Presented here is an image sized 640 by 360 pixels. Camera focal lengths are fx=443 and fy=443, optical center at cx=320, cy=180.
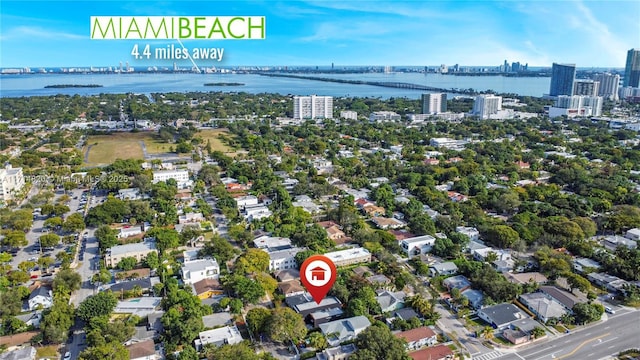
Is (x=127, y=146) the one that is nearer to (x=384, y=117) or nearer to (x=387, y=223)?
(x=387, y=223)

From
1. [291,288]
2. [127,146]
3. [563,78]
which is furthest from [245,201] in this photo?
[563,78]

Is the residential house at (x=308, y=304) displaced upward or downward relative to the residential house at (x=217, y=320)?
upward

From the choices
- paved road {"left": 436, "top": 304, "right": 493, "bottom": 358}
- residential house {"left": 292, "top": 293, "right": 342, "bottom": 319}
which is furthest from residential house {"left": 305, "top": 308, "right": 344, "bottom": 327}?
paved road {"left": 436, "top": 304, "right": 493, "bottom": 358}

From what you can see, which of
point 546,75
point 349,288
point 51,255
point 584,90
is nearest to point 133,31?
point 51,255

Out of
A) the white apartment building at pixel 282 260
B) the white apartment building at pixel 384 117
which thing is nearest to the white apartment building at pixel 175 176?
the white apartment building at pixel 282 260

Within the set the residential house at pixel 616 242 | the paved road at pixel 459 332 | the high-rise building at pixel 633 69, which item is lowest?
the paved road at pixel 459 332

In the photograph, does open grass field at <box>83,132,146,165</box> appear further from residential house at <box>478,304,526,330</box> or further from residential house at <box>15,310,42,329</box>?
residential house at <box>478,304,526,330</box>

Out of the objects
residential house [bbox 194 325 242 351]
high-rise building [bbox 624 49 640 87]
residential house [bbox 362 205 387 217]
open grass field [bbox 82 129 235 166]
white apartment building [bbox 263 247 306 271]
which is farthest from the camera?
high-rise building [bbox 624 49 640 87]

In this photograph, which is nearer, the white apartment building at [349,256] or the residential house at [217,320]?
the residential house at [217,320]

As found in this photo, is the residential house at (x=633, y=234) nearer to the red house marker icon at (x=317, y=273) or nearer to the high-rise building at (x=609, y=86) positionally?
the red house marker icon at (x=317, y=273)
